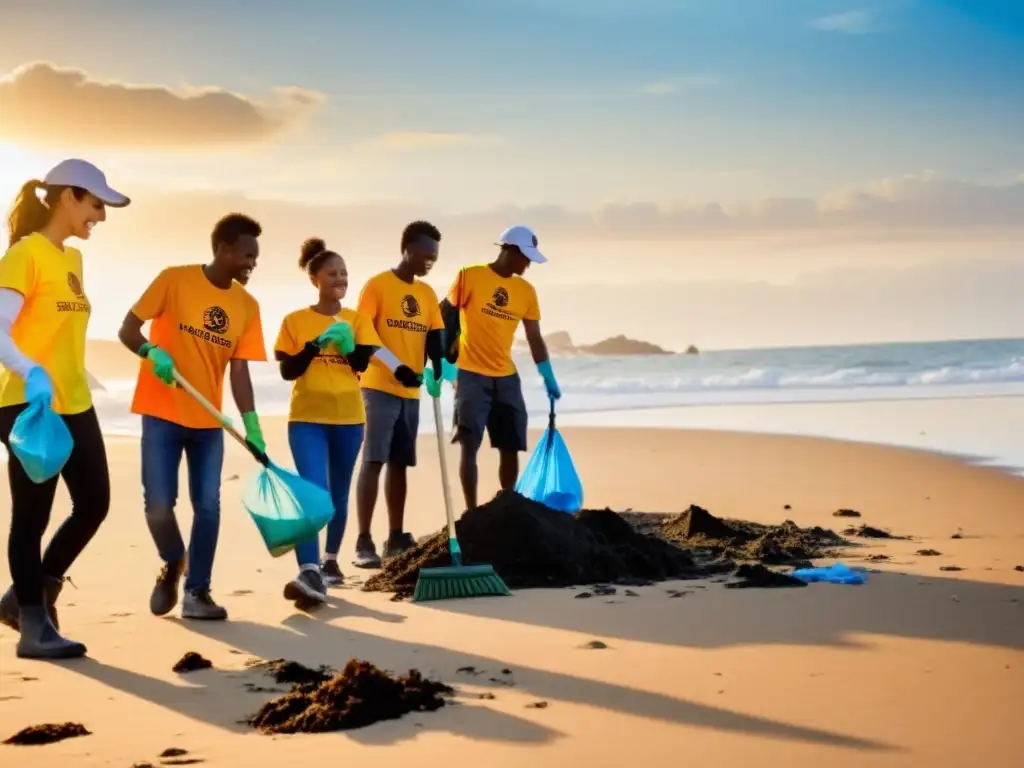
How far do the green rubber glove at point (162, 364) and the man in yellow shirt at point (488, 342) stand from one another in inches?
102

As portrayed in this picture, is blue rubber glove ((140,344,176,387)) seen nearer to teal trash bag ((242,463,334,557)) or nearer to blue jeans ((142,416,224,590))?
blue jeans ((142,416,224,590))

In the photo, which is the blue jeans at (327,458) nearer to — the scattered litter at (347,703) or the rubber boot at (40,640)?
the rubber boot at (40,640)

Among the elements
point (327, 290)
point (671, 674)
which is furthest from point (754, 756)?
point (327, 290)

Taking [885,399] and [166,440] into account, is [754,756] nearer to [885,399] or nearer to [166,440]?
[166,440]

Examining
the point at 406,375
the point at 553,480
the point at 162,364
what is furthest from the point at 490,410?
the point at 162,364

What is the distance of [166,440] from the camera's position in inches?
230

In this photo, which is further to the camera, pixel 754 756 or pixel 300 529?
pixel 300 529

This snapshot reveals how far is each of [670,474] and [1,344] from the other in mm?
8097

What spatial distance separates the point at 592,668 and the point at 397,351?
3046mm

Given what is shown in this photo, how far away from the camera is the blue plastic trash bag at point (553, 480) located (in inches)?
322

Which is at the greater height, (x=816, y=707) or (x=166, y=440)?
(x=166, y=440)

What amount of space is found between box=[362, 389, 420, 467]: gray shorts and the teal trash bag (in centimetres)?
143

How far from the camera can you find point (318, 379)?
6.57 meters

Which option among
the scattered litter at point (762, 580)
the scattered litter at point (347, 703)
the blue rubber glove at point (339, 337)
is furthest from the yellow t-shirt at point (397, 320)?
the scattered litter at point (347, 703)
